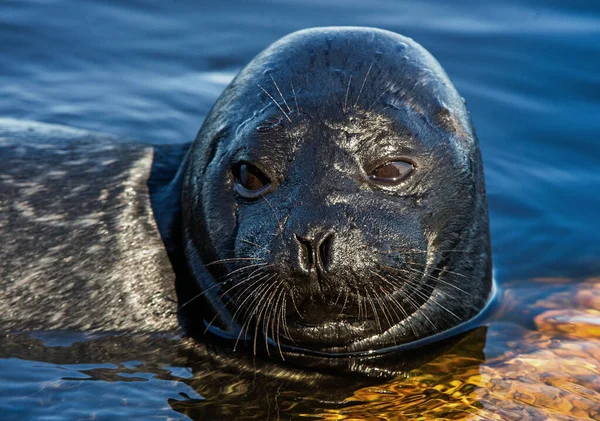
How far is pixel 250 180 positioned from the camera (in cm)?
664

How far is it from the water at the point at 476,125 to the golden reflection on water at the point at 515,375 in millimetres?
13

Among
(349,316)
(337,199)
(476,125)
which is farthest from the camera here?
(476,125)

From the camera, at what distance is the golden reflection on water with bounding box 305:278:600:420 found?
6.56m

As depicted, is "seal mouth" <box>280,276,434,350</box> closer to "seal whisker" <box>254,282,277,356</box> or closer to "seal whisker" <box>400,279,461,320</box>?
"seal whisker" <box>400,279,461,320</box>

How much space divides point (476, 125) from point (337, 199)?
A: 180 inches

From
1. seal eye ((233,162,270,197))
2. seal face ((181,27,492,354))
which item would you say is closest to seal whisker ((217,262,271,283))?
seal face ((181,27,492,354))

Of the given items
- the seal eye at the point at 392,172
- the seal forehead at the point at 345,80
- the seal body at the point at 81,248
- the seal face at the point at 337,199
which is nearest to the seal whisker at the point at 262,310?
the seal face at the point at 337,199

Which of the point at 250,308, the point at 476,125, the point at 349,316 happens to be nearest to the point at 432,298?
the point at 349,316

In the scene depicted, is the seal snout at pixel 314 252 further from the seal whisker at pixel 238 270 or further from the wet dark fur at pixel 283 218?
the seal whisker at pixel 238 270

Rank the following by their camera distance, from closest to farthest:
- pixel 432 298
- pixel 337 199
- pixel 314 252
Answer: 1. pixel 314 252
2. pixel 337 199
3. pixel 432 298

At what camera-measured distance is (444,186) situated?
22.4 ft

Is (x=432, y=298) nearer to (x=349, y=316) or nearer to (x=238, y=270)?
(x=349, y=316)

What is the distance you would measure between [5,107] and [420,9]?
472cm

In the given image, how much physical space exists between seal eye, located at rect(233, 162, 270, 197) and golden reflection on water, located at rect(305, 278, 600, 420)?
1.30 meters
